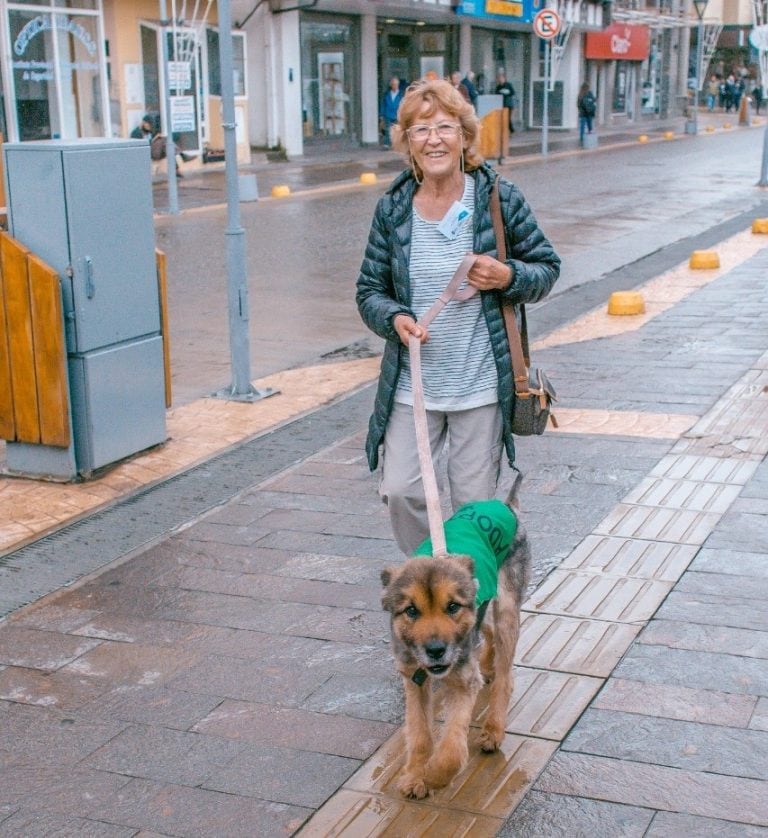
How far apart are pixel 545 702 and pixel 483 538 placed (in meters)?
0.72

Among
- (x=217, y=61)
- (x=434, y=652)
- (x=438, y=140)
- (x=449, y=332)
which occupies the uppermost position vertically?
(x=217, y=61)

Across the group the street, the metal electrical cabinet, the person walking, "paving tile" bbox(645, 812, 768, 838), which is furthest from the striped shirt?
the person walking

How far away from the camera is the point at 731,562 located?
5.04 meters

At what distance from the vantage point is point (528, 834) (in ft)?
10.6

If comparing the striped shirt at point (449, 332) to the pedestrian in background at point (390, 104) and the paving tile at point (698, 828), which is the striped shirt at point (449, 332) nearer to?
the paving tile at point (698, 828)

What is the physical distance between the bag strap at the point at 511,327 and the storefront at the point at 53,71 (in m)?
18.0

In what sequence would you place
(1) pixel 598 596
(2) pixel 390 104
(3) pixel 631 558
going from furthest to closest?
(2) pixel 390 104 < (3) pixel 631 558 < (1) pixel 598 596

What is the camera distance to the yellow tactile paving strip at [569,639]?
337 cm

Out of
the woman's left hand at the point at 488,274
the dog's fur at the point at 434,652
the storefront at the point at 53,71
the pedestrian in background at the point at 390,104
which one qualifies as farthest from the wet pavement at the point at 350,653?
the pedestrian in background at the point at 390,104

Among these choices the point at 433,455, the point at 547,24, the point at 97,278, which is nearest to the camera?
the point at 433,455

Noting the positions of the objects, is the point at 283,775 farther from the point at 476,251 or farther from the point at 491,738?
the point at 476,251

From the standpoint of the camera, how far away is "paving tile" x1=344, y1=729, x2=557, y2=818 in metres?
3.41

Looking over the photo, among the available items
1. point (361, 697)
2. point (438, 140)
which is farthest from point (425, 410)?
point (361, 697)

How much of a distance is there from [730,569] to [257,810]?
7.81 ft
